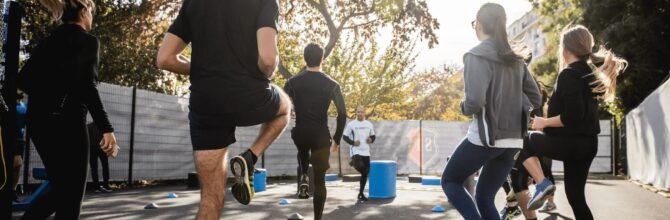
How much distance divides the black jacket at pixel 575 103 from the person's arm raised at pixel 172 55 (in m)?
2.56

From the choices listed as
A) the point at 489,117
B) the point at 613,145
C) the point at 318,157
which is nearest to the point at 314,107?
the point at 318,157

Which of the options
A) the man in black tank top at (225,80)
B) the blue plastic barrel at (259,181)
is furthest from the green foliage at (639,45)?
the man in black tank top at (225,80)

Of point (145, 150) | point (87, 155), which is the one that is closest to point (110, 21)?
point (145, 150)

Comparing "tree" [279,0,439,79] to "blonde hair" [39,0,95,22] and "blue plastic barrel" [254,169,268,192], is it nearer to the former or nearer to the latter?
"blue plastic barrel" [254,169,268,192]

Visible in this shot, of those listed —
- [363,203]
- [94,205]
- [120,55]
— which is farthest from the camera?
[120,55]

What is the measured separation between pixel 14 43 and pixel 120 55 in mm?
13054

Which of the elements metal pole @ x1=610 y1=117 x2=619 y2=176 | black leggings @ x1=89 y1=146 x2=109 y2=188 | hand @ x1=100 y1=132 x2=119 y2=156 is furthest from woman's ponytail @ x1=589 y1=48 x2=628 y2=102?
metal pole @ x1=610 y1=117 x2=619 y2=176

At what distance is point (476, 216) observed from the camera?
129 inches

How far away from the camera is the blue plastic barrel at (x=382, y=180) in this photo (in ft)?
31.0

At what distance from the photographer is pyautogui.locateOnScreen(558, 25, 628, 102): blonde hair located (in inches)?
150

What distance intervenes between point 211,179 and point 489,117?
171 cm

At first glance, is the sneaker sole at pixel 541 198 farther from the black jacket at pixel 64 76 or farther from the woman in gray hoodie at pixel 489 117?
the black jacket at pixel 64 76

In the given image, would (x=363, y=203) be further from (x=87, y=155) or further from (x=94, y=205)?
(x=87, y=155)

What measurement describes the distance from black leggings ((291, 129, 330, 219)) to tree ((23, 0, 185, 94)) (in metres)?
11.8
